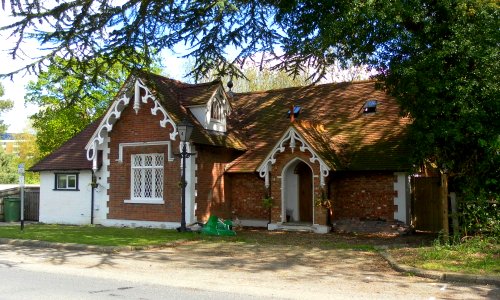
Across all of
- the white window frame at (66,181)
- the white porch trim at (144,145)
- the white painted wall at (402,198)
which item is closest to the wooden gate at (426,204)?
the white painted wall at (402,198)

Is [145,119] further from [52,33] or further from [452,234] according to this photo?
[452,234]

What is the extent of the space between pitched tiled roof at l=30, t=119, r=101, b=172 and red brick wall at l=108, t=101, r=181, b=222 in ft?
5.80

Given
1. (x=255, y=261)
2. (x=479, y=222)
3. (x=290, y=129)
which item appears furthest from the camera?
(x=290, y=129)

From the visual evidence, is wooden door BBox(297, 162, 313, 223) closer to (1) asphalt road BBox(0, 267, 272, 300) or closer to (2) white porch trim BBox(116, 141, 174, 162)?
(2) white porch trim BBox(116, 141, 174, 162)

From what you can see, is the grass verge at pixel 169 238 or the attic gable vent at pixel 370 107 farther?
the attic gable vent at pixel 370 107

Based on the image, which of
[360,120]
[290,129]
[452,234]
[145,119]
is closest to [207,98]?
[145,119]

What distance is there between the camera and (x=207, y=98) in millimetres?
21703

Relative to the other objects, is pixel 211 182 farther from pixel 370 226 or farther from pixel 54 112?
pixel 54 112

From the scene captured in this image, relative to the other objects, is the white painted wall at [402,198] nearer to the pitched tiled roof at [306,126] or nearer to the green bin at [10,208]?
the pitched tiled roof at [306,126]

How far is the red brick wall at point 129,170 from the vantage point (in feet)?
69.3

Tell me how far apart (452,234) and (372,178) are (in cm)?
525

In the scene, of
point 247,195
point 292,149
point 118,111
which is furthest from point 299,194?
point 118,111

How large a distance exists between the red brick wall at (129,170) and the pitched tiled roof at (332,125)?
276 cm

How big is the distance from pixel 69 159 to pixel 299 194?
11239 mm
